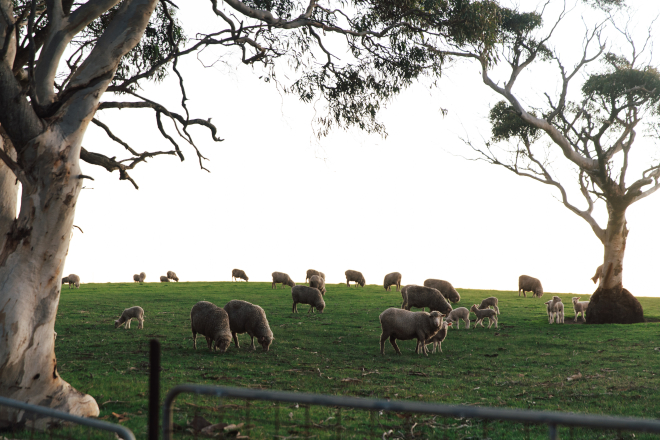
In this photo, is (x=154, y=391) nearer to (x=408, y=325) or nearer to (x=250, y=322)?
(x=250, y=322)

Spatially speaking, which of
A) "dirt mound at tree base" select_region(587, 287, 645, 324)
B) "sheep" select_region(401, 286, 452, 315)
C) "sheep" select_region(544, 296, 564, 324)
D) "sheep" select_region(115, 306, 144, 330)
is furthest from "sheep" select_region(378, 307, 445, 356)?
"dirt mound at tree base" select_region(587, 287, 645, 324)

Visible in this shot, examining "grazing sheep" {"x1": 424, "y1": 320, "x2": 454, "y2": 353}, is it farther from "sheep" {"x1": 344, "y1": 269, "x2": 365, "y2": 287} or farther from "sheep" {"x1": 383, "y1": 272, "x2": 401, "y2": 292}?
"sheep" {"x1": 344, "y1": 269, "x2": 365, "y2": 287}

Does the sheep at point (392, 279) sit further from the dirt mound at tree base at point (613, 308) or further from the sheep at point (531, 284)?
the dirt mound at tree base at point (613, 308)

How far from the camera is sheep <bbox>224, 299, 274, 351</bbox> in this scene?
54.5 feet

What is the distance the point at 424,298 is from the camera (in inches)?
987

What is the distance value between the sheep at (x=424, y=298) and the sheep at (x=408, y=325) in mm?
7502

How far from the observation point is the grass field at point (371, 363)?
11469 mm

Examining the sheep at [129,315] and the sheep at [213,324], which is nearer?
the sheep at [213,324]

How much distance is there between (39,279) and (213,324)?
758cm

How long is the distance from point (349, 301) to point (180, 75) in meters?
19.8

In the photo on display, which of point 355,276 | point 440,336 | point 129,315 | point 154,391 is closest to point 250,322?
point 440,336

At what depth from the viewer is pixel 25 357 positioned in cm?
868

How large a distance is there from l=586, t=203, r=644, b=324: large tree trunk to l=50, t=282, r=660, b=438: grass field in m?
1.26

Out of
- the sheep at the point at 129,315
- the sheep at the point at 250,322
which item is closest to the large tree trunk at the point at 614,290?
the sheep at the point at 250,322
